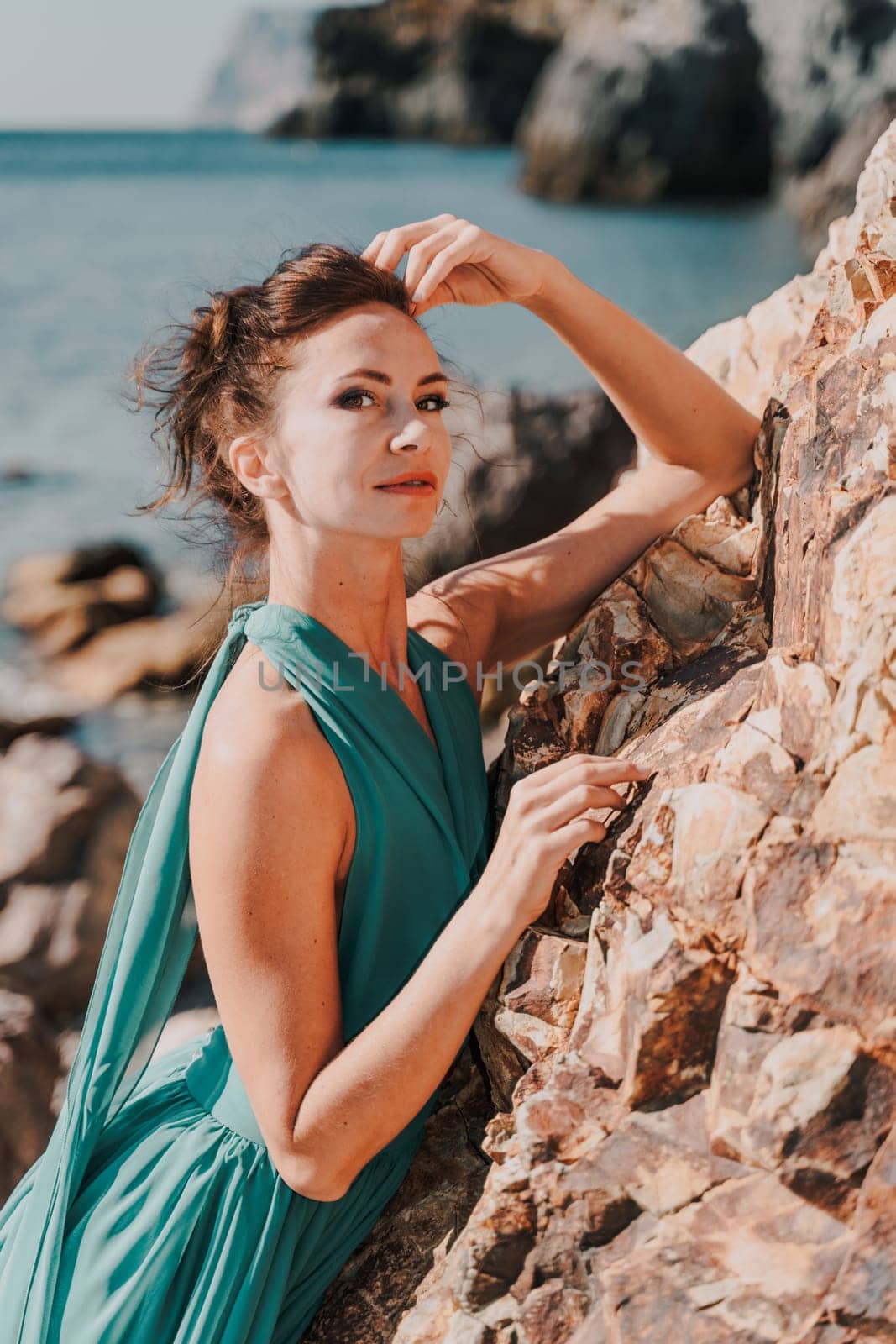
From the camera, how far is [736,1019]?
1482mm

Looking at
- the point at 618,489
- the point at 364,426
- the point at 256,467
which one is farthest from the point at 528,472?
the point at 364,426

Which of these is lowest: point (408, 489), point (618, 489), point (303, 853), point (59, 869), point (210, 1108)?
point (59, 869)

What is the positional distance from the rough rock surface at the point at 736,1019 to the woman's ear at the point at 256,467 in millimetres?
751

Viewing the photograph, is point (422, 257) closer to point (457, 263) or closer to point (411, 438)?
point (457, 263)

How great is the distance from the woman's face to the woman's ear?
0.07 feet

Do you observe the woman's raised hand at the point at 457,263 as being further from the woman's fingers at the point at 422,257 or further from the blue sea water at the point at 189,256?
the blue sea water at the point at 189,256

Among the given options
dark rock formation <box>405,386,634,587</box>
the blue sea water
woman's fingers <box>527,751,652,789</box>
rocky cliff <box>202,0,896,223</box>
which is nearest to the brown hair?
woman's fingers <box>527,751,652,789</box>

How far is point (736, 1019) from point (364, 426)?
1.10m

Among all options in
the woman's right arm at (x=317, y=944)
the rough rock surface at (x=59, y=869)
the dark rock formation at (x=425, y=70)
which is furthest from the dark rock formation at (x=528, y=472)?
the dark rock formation at (x=425, y=70)

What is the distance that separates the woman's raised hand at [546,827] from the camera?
178cm

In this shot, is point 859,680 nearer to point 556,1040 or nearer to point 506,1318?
point 556,1040

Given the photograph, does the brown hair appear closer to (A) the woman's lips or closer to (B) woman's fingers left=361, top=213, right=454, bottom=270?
(B) woman's fingers left=361, top=213, right=454, bottom=270

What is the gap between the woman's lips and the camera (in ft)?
6.83

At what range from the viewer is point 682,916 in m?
1.58
